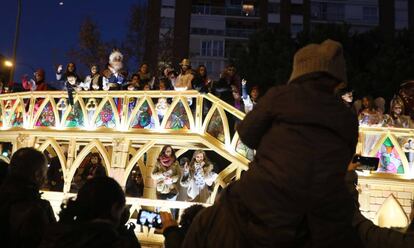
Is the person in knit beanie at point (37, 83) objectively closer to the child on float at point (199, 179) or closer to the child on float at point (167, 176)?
the child on float at point (167, 176)

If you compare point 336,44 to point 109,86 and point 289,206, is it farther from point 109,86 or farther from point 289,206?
point 109,86

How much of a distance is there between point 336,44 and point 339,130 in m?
0.51

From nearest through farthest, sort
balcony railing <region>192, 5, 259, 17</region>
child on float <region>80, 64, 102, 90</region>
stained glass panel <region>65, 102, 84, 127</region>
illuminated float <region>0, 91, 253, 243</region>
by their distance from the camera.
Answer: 1. illuminated float <region>0, 91, 253, 243</region>
2. stained glass panel <region>65, 102, 84, 127</region>
3. child on float <region>80, 64, 102, 90</region>
4. balcony railing <region>192, 5, 259, 17</region>

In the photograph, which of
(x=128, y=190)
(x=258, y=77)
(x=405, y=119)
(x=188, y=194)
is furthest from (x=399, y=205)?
(x=258, y=77)

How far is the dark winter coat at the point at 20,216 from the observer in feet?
10.2

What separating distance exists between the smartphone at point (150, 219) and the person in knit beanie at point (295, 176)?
100cm

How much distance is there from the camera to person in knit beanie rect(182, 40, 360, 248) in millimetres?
2004

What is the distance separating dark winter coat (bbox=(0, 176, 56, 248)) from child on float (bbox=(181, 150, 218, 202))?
7079 millimetres

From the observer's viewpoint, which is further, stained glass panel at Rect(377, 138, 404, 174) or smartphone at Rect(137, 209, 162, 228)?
stained glass panel at Rect(377, 138, 404, 174)

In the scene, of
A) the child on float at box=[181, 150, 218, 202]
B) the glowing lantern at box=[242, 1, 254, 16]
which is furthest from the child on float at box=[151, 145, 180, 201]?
the glowing lantern at box=[242, 1, 254, 16]

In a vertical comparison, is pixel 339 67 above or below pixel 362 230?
above

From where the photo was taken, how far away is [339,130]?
2.12 meters

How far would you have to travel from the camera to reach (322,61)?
2270 millimetres

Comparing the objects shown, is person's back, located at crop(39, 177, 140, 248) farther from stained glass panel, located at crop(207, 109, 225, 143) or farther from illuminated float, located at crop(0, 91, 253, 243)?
stained glass panel, located at crop(207, 109, 225, 143)
